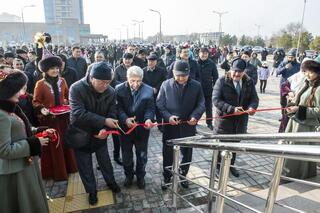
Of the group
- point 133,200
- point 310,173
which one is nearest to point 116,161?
point 133,200

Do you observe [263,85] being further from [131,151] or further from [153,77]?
[131,151]

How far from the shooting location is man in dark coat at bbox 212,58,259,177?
4.47 m

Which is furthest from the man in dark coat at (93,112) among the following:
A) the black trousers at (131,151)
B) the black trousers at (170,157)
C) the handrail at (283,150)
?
the handrail at (283,150)

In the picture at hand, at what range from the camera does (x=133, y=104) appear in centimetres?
427

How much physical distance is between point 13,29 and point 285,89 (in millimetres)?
101175

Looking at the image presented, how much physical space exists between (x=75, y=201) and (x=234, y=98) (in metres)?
2.97

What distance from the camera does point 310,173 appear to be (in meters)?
4.29

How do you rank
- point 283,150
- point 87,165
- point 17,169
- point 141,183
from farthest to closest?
point 141,183 < point 87,165 < point 17,169 < point 283,150

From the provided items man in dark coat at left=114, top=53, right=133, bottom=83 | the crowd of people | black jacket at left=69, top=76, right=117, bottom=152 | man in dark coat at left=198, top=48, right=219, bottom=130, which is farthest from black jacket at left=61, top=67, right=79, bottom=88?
man in dark coat at left=198, top=48, right=219, bottom=130

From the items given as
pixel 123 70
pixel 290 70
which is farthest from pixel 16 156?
pixel 290 70

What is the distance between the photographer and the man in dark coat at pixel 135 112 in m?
4.14

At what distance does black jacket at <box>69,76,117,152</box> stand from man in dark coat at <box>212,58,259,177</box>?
183 centimetres

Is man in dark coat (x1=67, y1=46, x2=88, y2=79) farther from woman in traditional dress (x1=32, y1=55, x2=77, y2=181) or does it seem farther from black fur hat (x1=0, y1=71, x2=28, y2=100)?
black fur hat (x1=0, y1=71, x2=28, y2=100)

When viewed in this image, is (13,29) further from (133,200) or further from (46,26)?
(133,200)
